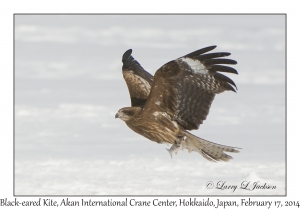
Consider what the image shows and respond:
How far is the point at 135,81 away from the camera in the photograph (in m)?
13.6

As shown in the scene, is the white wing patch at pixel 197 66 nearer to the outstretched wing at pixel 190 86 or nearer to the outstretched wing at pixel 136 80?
the outstretched wing at pixel 190 86

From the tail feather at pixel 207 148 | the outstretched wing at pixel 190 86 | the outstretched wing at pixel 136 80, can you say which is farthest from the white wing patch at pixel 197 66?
the outstretched wing at pixel 136 80

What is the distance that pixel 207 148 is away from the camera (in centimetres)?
1280

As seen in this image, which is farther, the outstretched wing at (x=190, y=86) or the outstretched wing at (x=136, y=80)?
the outstretched wing at (x=136, y=80)

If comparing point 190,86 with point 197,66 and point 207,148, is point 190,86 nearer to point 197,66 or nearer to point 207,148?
point 197,66

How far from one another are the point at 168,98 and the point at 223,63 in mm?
1056

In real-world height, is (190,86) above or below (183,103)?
above

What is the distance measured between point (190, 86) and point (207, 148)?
1.32 metres

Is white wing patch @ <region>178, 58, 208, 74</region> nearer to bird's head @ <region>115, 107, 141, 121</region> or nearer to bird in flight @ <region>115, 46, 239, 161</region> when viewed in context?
bird in flight @ <region>115, 46, 239, 161</region>

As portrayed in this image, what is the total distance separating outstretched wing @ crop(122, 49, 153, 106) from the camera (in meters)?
13.3

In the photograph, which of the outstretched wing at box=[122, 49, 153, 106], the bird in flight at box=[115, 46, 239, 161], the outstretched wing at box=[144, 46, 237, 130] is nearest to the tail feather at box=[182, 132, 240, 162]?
the bird in flight at box=[115, 46, 239, 161]

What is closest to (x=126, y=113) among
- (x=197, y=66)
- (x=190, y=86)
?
(x=190, y=86)

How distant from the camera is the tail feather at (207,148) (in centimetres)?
1254
